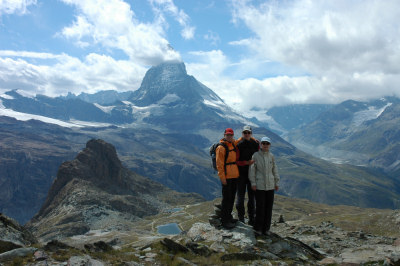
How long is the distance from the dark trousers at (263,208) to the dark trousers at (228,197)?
1643 millimetres

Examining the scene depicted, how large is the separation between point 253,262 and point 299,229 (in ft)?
76.4

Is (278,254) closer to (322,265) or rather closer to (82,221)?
(322,265)

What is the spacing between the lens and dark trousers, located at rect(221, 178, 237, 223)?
1967 centimetres

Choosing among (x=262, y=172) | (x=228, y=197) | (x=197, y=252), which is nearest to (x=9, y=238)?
(x=197, y=252)

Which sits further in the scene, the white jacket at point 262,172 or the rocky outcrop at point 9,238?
the white jacket at point 262,172

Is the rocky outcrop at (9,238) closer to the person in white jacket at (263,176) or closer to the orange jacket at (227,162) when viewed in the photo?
the orange jacket at (227,162)

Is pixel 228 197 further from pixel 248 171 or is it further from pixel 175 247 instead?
pixel 175 247

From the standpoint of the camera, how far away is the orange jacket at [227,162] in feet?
62.5

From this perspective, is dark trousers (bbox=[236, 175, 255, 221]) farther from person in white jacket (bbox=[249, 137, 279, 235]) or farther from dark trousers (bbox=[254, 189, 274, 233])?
dark trousers (bbox=[254, 189, 274, 233])

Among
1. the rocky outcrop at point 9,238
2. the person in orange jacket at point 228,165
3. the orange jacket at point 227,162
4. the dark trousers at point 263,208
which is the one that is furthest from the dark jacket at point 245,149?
the rocky outcrop at point 9,238

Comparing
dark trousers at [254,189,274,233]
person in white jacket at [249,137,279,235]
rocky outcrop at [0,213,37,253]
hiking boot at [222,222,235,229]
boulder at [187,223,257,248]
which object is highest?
person in white jacket at [249,137,279,235]

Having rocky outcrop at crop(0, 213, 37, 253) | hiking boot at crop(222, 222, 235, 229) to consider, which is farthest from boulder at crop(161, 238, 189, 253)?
rocky outcrop at crop(0, 213, 37, 253)

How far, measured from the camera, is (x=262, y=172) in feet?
64.7

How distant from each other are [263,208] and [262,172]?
2474 mm
